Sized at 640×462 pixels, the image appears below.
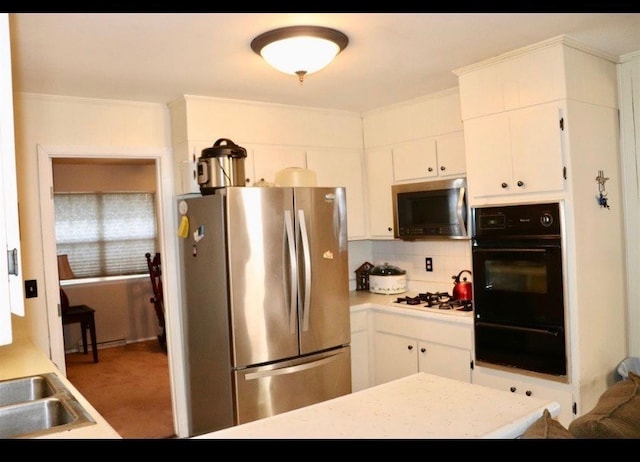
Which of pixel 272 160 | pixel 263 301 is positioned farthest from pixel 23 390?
pixel 272 160

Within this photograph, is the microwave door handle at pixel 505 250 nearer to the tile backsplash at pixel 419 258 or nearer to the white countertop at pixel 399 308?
the white countertop at pixel 399 308

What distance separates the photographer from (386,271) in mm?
4336

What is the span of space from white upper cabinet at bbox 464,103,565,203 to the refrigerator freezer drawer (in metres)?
1.38

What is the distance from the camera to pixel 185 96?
138 inches

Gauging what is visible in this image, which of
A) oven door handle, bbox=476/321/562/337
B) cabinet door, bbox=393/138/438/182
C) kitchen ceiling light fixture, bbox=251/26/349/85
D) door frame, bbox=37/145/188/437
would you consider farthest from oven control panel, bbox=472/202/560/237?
door frame, bbox=37/145/188/437

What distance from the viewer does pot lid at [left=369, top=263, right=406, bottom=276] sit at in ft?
14.1

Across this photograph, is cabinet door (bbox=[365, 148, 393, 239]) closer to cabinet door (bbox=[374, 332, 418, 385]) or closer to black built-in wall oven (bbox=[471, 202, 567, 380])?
cabinet door (bbox=[374, 332, 418, 385])

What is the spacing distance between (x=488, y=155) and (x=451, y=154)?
2.06ft

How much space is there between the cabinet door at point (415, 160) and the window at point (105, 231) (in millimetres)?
4015

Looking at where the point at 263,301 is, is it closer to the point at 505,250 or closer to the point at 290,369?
the point at 290,369

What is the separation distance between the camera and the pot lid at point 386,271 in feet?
14.1
